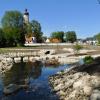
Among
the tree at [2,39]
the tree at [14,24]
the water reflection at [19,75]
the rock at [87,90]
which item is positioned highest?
the tree at [14,24]

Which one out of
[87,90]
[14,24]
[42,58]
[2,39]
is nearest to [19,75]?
[87,90]

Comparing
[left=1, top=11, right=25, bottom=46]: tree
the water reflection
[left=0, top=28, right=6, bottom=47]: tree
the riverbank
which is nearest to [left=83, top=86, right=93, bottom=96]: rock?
the water reflection

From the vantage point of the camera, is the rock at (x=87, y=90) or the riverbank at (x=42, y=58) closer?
the rock at (x=87, y=90)

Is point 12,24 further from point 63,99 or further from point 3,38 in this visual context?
point 63,99

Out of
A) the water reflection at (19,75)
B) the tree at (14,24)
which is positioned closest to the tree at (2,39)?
the tree at (14,24)

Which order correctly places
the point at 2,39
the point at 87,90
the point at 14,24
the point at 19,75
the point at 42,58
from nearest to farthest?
1. the point at 87,90
2. the point at 19,75
3. the point at 42,58
4. the point at 2,39
5. the point at 14,24

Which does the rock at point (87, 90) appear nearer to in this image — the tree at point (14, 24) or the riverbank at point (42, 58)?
the riverbank at point (42, 58)

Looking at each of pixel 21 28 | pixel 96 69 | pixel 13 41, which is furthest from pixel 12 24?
pixel 96 69

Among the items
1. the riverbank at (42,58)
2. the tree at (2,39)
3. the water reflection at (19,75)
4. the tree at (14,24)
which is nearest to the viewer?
the water reflection at (19,75)

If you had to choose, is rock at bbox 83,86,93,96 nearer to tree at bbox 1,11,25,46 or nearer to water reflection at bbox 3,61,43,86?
water reflection at bbox 3,61,43,86

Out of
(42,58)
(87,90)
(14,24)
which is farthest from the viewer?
(14,24)

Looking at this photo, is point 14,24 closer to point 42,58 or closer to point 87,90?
point 42,58

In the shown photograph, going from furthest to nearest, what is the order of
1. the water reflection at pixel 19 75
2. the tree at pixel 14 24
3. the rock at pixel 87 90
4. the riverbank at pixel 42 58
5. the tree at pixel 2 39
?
1. the tree at pixel 14 24
2. the tree at pixel 2 39
3. the riverbank at pixel 42 58
4. the water reflection at pixel 19 75
5. the rock at pixel 87 90

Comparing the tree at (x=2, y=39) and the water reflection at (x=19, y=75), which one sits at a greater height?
the tree at (x=2, y=39)
